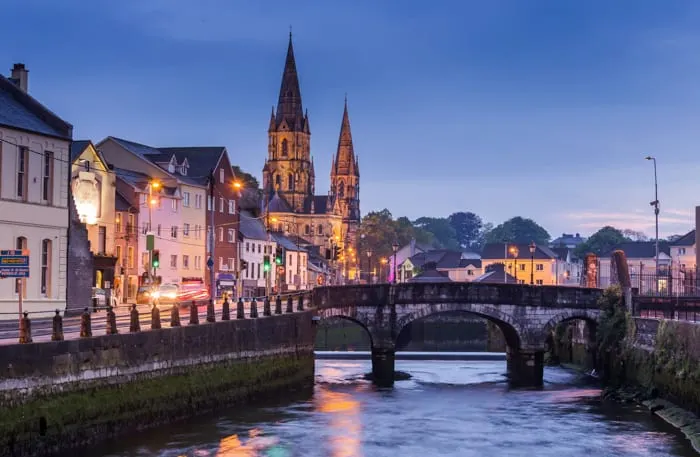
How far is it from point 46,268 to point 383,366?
25.0 meters

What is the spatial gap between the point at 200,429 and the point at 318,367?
123ft

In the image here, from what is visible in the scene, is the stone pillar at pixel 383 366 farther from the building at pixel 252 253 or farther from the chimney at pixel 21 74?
the building at pixel 252 253

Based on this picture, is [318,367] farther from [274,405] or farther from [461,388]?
[274,405]

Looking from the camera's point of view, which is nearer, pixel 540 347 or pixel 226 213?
pixel 540 347

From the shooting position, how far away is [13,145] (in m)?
54.1

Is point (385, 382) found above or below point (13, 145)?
below

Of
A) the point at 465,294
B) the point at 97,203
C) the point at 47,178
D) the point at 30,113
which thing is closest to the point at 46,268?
the point at 47,178

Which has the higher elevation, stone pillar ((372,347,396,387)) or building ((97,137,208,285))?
building ((97,137,208,285))

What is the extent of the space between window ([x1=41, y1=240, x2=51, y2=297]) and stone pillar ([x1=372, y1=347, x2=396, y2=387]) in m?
23.2

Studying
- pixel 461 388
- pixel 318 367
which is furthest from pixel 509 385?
pixel 318 367

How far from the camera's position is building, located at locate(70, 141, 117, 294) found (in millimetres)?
79812

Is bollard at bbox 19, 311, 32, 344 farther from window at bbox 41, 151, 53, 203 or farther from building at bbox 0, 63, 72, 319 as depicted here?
window at bbox 41, 151, 53, 203

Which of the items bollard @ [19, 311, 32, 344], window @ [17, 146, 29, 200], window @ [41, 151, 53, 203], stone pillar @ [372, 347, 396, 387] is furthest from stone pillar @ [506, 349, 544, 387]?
bollard @ [19, 311, 32, 344]

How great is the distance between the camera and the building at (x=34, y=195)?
5409 centimetres
